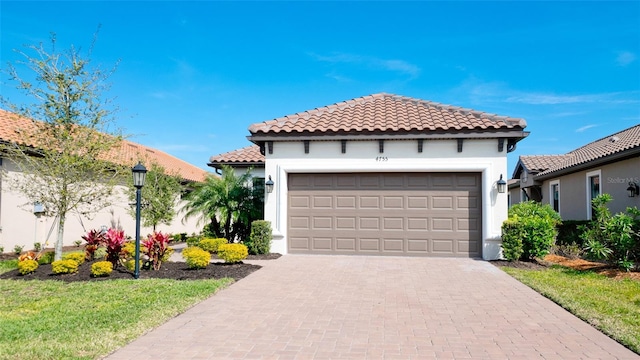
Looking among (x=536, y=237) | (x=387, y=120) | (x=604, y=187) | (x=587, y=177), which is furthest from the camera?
(x=587, y=177)

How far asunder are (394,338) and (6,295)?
6766 millimetres

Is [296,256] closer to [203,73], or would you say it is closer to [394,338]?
[394,338]

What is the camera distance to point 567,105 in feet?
59.6

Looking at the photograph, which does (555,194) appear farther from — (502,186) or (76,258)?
(76,258)

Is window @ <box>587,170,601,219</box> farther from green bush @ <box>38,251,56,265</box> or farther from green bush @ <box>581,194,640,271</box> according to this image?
green bush @ <box>38,251,56,265</box>

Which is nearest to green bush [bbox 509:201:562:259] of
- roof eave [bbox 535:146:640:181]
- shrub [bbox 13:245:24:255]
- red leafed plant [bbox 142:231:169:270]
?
roof eave [bbox 535:146:640:181]

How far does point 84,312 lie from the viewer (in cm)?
568

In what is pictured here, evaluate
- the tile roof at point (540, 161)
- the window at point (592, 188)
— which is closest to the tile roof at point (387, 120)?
the window at point (592, 188)

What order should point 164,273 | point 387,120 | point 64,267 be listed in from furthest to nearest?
point 387,120
point 164,273
point 64,267

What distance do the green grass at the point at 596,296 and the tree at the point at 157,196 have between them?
507 inches

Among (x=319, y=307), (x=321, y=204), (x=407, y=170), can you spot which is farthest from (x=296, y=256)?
(x=319, y=307)

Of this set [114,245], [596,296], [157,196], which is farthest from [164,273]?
[596,296]

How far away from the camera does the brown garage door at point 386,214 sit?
440 inches

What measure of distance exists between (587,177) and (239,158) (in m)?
14.5
